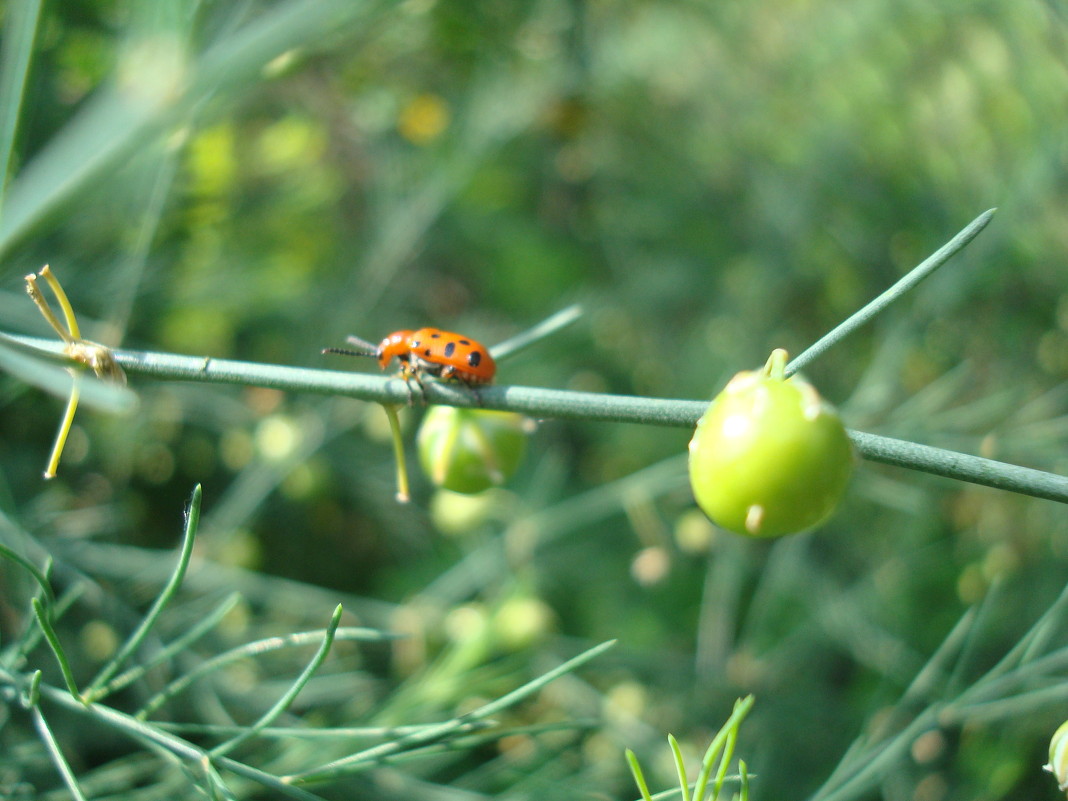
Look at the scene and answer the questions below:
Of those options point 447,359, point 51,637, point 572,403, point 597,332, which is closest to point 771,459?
point 572,403

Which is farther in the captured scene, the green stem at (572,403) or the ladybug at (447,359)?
the ladybug at (447,359)

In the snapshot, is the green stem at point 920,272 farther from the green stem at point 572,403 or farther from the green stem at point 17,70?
the green stem at point 17,70

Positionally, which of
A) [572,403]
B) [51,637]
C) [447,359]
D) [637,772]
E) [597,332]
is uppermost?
[597,332]

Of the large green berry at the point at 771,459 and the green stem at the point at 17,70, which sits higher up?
the green stem at the point at 17,70

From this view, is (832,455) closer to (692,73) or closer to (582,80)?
(582,80)

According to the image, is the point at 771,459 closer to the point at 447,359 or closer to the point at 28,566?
the point at 447,359

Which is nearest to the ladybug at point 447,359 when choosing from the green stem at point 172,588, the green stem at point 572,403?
the green stem at point 572,403

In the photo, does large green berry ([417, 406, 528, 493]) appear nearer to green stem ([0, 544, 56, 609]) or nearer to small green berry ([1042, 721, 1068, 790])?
green stem ([0, 544, 56, 609])

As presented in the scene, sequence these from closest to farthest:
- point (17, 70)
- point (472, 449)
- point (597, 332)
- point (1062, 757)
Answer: point (17, 70) → point (1062, 757) → point (472, 449) → point (597, 332)

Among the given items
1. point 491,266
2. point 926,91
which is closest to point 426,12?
point 491,266
